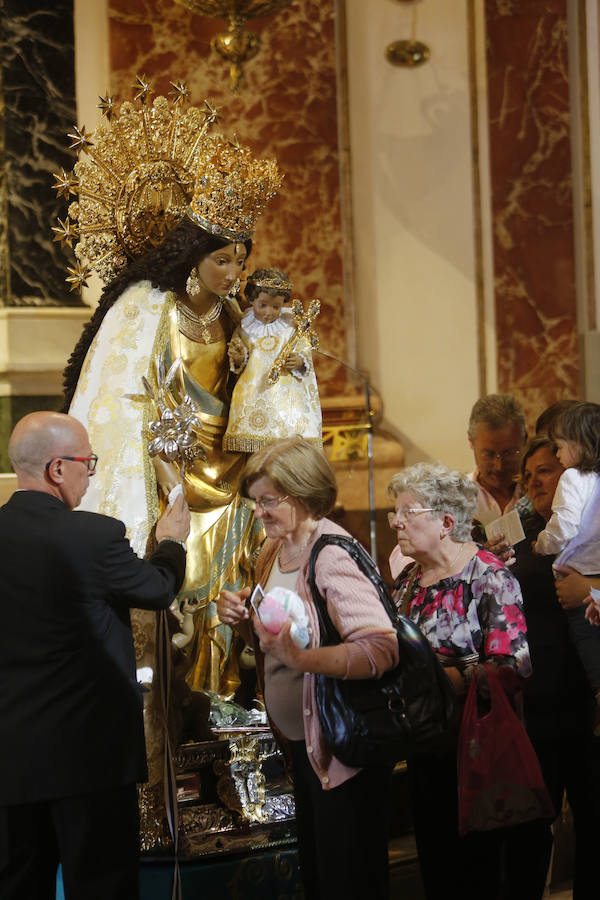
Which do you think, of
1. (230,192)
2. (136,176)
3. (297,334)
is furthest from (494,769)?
(136,176)

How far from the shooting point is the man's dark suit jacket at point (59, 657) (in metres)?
2.93

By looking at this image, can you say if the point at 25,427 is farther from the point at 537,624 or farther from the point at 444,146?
the point at 444,146

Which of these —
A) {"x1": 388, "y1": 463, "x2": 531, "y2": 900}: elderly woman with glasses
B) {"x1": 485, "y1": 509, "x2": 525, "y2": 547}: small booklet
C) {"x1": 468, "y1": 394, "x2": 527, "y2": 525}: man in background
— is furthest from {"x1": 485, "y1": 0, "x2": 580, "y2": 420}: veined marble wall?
{"x1": 388, "y1": 463, "x2": 531, "y2": 900}: elderly woman with glasses

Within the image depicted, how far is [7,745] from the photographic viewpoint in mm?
2912

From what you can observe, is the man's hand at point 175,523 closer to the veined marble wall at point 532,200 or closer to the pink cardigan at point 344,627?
the pink cardigan at point 344,627

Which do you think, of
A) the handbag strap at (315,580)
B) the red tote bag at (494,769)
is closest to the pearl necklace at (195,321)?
the handbag strap at (315,580)

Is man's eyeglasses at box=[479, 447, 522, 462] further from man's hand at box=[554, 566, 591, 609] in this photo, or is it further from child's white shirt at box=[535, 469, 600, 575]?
man's hand at box=[554, 566, 591, 609]

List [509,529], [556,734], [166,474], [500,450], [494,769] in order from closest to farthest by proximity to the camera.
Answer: [494,769] < [556,734] < [509,529] < [166,474] < [500,450]

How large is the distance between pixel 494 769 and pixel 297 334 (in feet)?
6.79

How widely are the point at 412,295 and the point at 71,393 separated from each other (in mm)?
2996

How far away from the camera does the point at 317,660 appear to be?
272 centimetres

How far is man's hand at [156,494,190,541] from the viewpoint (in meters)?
3.56

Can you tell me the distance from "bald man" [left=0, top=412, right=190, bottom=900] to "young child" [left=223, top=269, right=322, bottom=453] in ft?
4.66

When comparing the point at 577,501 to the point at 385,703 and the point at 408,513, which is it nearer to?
the point at 408,513
